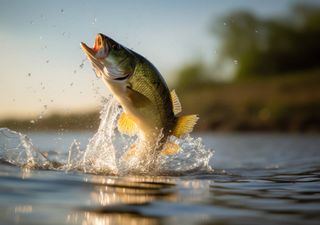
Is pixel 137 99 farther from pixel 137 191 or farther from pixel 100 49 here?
pixel 137 191

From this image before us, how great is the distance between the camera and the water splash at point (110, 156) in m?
6.99

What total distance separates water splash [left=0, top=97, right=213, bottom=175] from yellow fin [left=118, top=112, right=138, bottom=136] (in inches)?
6.1

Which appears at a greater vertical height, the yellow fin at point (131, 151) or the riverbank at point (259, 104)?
the riverbank at point (259, 104)

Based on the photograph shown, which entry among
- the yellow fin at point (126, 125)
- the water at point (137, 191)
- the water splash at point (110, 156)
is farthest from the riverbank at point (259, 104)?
the yellow fin at point (126, 125)

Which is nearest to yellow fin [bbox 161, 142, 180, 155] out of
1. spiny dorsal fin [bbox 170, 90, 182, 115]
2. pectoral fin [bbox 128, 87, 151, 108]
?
spiny dorsal fin [bbox 170, 90, 182, 115]

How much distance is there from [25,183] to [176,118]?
2061mm

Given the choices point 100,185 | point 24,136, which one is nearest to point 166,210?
point 100,185

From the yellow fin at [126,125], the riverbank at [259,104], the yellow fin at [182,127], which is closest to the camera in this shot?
the yellow fin at [126,125]

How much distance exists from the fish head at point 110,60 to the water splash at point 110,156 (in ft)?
3.05

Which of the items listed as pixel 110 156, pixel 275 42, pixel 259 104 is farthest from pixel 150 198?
pixel 275 42

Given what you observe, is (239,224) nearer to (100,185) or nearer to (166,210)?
(166,210)

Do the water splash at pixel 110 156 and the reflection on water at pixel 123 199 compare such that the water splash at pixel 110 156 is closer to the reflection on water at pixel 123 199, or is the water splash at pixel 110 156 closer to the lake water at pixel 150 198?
the lake water at pixel 150 198

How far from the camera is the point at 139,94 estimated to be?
627cm

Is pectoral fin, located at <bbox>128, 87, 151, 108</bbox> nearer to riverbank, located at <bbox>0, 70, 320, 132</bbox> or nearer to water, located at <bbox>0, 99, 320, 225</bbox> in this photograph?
water, located at <bbox>0, 99, 320, 225</bbox>
